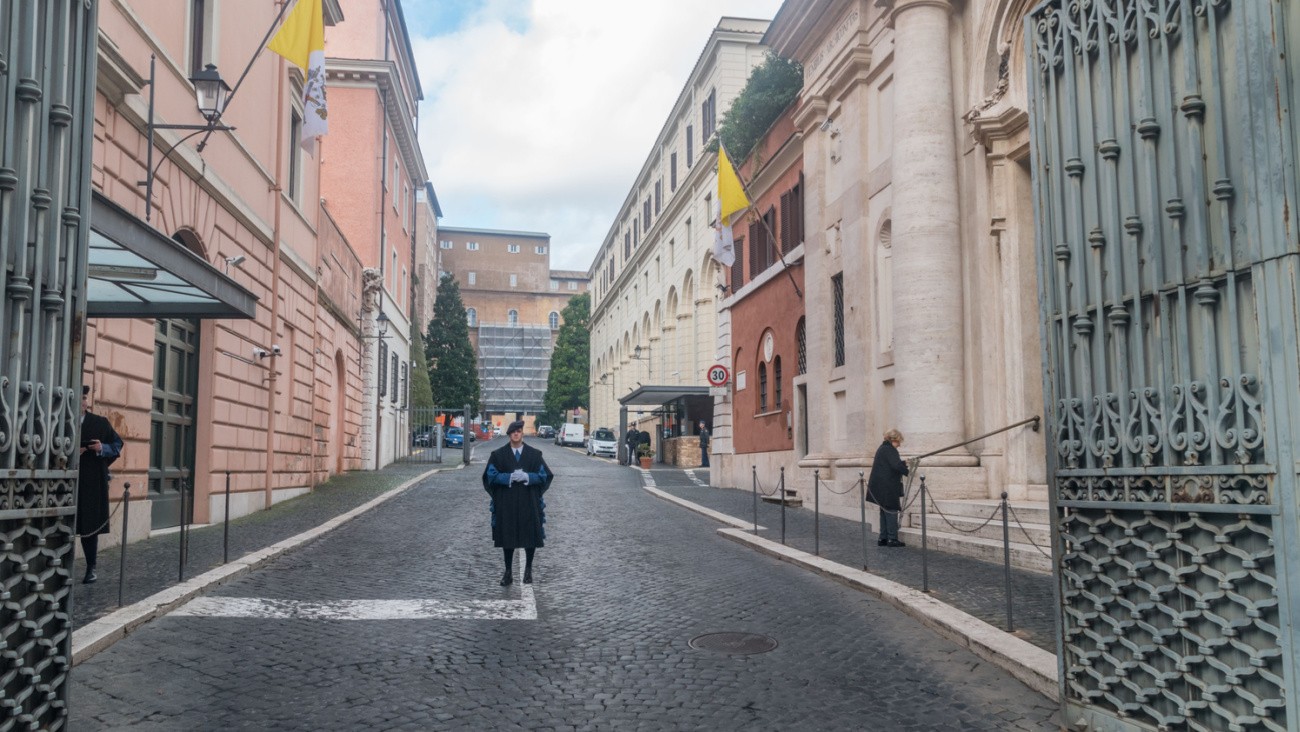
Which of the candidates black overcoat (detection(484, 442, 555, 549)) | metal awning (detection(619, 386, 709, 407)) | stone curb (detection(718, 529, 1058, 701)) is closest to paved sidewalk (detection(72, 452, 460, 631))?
black overcoat (detection(484, 442, 555, 549))

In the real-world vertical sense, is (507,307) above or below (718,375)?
above

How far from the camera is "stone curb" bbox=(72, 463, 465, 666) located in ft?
22.9

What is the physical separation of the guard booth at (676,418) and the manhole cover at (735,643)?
108 feet

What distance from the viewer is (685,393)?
43125 millimetres

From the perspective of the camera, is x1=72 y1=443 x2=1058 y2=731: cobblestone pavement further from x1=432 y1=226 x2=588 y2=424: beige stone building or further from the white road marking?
x1=432 y1=226 x2=588 y2=424: beige stone building

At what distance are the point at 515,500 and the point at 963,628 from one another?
4.66 m

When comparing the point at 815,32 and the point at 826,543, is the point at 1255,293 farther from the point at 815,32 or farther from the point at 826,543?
the point at 815,32

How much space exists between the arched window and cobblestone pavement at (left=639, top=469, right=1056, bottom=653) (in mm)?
5669

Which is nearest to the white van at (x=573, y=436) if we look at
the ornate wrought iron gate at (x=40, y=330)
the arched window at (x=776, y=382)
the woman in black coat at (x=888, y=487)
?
Result: the arched window at (x=776, y=382)

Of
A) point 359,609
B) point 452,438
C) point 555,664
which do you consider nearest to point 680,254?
point 452,438

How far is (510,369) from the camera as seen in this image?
112 meters

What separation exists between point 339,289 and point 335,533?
14.6 m

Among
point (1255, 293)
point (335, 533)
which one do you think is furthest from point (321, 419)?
point (1255, 293)

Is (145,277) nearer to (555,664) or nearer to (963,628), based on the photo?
(555,664)
